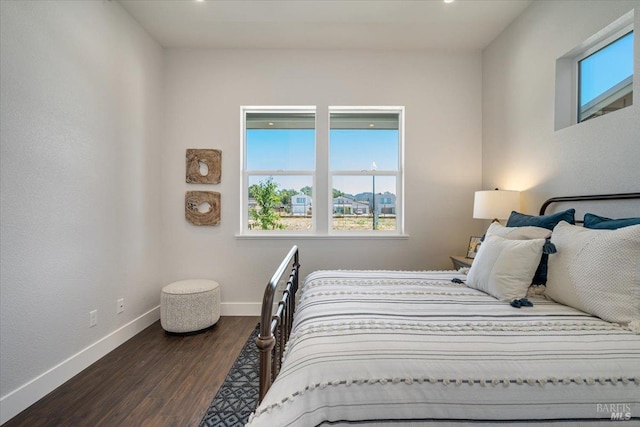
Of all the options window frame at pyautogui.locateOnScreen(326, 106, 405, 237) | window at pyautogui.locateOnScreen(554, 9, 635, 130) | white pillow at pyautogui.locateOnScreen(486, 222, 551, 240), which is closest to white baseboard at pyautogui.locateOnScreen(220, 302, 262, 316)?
window frame at pyautogui.locateOnScreen(326, 106, 405, 237)

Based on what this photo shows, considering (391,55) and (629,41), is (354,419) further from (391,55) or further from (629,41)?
(391,55)

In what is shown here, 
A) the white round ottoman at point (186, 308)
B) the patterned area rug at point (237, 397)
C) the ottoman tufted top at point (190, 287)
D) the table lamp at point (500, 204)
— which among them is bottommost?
the patterned area rug at point (237, 397)

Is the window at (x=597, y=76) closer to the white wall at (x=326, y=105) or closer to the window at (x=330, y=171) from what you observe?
the white wall at (x=326, y=105)

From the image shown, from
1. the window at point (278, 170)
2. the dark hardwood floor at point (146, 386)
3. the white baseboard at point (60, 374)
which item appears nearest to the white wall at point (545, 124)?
the window at point (278, 170)

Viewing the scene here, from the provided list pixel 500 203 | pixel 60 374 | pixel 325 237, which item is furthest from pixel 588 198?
pixel 60 374

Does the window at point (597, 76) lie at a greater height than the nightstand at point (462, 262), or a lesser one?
greater

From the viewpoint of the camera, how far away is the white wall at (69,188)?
1621 mm

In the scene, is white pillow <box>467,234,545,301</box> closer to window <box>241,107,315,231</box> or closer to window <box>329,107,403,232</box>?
window <box>329,107,403,232</box>

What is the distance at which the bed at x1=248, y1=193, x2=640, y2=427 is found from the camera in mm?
817

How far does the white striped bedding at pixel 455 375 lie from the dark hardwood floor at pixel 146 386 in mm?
1143

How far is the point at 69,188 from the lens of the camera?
1.97 meters

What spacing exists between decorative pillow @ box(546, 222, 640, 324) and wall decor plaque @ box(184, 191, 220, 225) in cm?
292

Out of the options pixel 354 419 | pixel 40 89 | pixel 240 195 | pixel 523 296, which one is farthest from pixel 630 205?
pixel 40 89

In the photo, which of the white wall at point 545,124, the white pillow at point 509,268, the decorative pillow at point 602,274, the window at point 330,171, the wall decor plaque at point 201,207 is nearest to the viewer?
the decorative pillow at point 602,274
